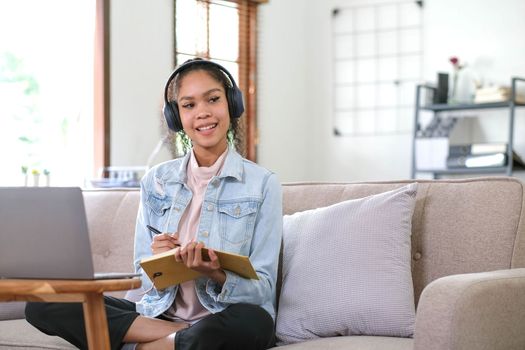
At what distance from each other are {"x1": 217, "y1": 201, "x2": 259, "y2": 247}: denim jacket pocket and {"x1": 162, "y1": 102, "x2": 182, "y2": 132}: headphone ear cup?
285 mm

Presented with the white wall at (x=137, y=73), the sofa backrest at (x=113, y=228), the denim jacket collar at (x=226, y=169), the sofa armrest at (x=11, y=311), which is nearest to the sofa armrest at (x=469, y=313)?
the denim jacket collar at (x=226, y=169)

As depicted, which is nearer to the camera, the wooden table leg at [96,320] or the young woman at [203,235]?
the wooden table leg at [96,320]

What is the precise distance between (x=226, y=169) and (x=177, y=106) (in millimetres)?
234

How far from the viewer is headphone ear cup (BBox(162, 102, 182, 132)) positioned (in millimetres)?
2176

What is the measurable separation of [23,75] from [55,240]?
472 cm

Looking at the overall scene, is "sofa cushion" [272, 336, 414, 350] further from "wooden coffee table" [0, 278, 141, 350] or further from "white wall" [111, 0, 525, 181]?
"white wall" [111, 0, 525, 181]

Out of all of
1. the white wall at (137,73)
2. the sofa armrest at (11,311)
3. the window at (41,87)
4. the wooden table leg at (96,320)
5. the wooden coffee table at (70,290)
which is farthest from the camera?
the window at (41,87)

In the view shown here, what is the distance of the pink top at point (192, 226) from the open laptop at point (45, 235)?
522 mm

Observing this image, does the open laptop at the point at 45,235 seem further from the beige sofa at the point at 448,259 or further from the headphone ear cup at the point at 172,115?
A: the headphone ear cup at the point at 172,115

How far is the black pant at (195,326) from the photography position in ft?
5.81

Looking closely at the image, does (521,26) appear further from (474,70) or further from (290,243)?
(290,243)

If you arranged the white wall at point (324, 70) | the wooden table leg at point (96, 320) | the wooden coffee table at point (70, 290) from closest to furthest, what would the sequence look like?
the wooden coffee table at point (70, 290) < the wooden table leg at point (96, 320) < the white wall at point (324, 70)

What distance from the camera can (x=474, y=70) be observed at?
5930 mm

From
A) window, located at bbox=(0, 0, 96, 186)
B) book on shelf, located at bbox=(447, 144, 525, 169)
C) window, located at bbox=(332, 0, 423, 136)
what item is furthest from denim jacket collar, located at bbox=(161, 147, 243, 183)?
window, located at bbox=(332, 0, 423, 136)
